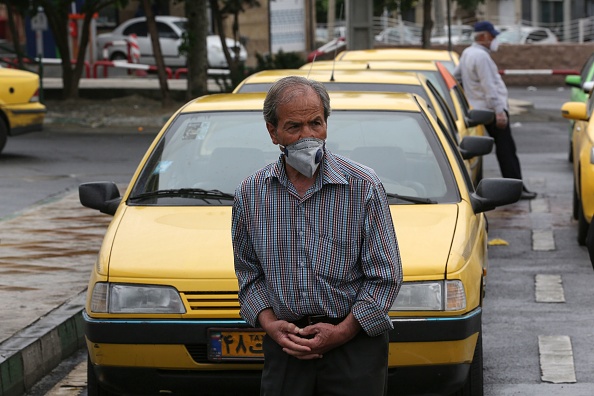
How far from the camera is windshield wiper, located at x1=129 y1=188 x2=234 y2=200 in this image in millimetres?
6492

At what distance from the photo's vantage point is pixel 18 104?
17.0 meters

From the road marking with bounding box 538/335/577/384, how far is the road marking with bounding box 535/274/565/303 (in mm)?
1078

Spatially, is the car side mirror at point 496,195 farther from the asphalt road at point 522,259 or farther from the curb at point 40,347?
the curb at point 40,347

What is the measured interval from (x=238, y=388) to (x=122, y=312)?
22.6 inches

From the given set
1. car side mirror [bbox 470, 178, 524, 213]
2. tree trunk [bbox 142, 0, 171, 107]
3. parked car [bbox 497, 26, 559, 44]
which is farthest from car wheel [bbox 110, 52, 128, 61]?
car side mirror [bbox 470, 178, 524, 213]

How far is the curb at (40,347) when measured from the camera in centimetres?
633

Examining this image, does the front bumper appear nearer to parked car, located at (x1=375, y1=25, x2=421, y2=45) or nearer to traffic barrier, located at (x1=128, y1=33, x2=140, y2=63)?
traffic barrier, located at (x1=128, y1=33, x2=140, y2=63)

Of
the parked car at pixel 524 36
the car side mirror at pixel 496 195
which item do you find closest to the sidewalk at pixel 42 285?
the car side mirror at pixel 496 195

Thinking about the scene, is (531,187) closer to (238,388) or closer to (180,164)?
(180,164)

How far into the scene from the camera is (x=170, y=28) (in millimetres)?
41781

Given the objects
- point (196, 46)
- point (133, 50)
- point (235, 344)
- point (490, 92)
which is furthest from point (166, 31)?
point (235, 344)

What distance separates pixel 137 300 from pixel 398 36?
40932mm

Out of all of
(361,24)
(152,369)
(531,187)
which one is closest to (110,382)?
(152,369)

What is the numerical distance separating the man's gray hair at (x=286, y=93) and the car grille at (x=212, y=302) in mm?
1686
